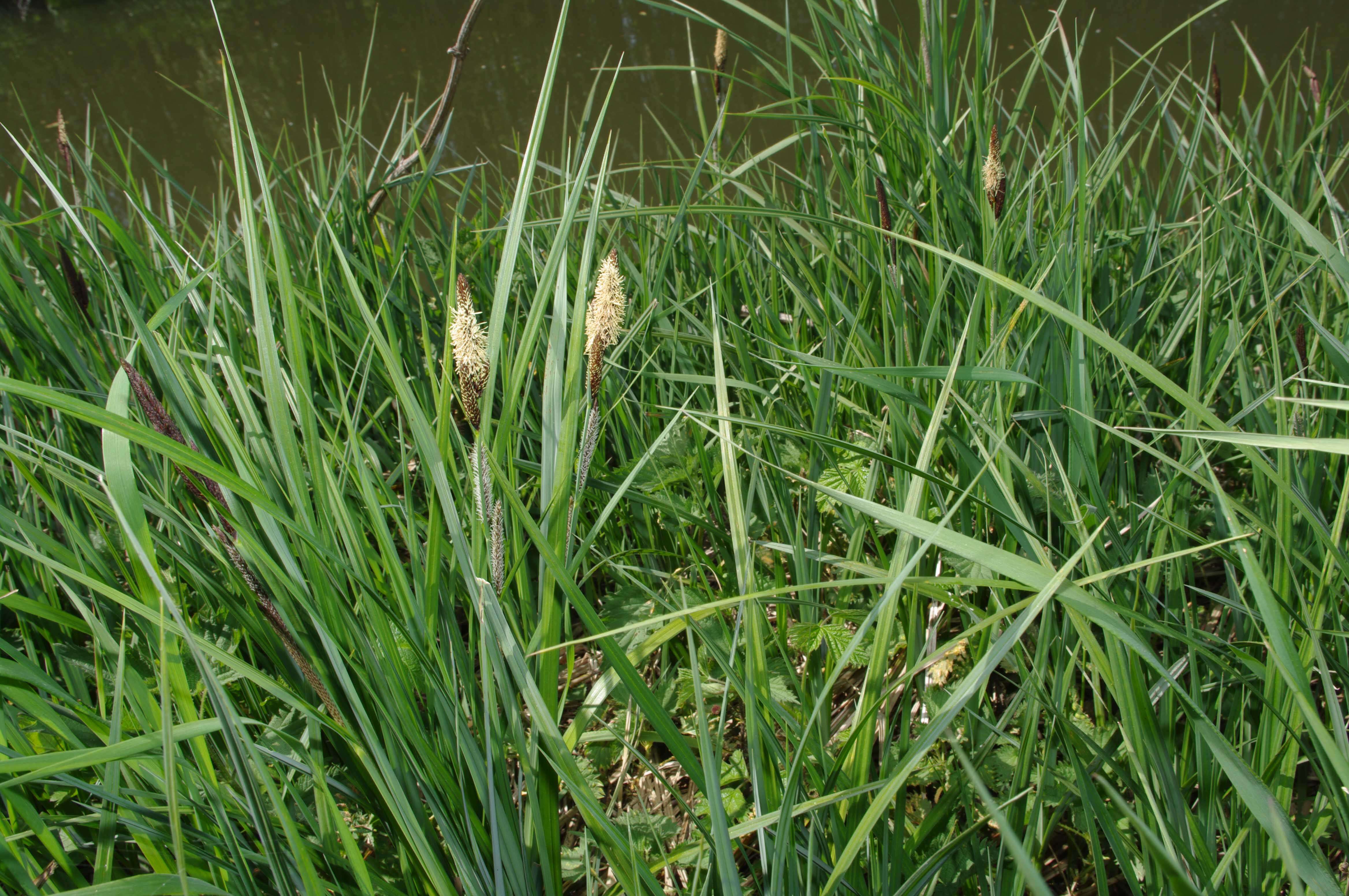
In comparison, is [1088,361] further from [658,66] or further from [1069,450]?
[658,66]

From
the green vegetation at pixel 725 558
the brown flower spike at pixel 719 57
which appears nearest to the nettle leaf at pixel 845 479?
the green vegetation at pixel 725 558

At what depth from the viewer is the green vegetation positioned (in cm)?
79

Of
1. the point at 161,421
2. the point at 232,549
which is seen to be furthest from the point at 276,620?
the point at 161,421

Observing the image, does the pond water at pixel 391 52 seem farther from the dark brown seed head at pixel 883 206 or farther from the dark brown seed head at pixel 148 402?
the dark brown seed head at pixel 148 402

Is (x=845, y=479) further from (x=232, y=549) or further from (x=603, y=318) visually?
(x=232, y=549)

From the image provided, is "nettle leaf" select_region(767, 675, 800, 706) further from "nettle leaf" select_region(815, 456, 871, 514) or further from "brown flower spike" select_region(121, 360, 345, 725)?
"brown flower spike" select_region(121, 360, 345, 725)

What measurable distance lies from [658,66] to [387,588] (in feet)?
3.38

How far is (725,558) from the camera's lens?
4.43 ft

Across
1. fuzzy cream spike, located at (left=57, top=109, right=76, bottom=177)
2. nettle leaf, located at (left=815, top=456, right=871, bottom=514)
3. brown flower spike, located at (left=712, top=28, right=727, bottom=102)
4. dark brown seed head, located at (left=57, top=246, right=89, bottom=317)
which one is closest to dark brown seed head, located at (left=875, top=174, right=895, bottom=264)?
nettle leaf, located at (left=815, top=456, right=871, bottom=514)

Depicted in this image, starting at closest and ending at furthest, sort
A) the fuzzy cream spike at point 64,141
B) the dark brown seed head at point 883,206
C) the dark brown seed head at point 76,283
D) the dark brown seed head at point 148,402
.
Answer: the dark brown seed head at point 148,402, the dark brown seed head at point 883,206, the dark brown seed head at point 76,283, the fuzzy cream spike at point 64,141

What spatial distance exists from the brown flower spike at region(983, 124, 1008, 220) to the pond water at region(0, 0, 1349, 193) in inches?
55.0

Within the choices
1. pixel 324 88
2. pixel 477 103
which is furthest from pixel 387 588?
pixel 324 88

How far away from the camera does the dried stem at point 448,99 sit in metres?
1.82

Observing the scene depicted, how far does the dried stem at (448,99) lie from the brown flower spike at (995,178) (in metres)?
1.09
